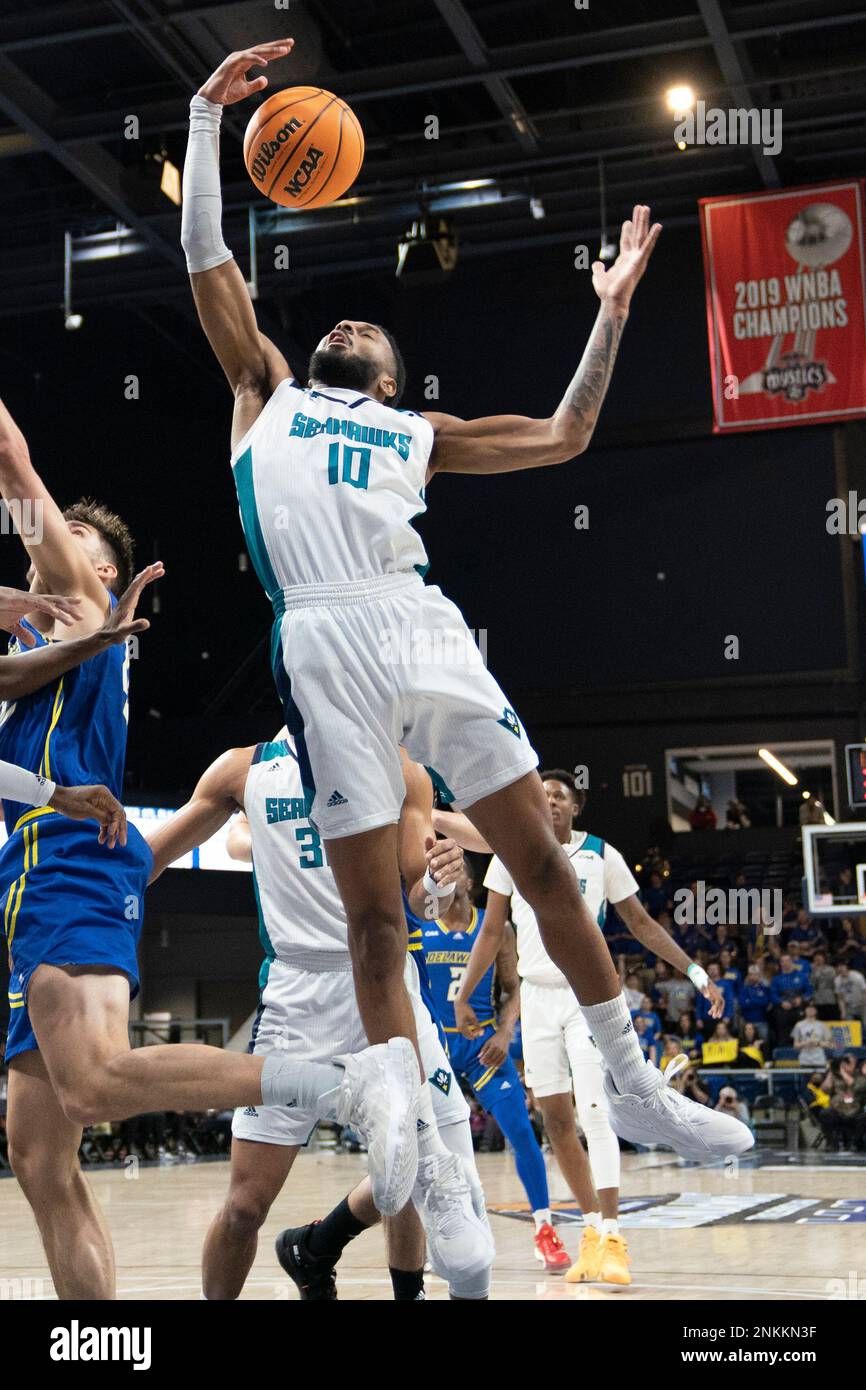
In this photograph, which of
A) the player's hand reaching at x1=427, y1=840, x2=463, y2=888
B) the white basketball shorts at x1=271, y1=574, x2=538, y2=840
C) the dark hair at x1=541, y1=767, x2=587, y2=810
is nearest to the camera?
the white basketball shorts at x1=271, y1=574, x2=538, y2=840

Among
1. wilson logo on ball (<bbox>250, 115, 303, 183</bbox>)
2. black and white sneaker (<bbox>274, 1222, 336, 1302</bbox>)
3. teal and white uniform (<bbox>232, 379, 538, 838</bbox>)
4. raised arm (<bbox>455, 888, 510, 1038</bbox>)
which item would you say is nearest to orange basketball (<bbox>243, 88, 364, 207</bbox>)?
wilson logo on ball (<bbox>250, 115, 303, 183</bbox>)

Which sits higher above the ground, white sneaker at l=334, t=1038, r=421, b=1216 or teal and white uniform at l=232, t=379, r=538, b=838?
teal and white uniform at l=232, t=379, r=538, b=838

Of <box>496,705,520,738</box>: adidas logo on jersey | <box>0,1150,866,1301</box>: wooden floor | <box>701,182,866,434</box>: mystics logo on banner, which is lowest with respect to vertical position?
<box>0,1150,866,1301</box>: wooden floor

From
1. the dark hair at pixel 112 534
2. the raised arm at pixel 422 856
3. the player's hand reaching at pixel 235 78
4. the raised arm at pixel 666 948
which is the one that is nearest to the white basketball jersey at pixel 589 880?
the raised arm at pixel 666 948

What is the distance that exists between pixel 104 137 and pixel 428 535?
8.32 meters

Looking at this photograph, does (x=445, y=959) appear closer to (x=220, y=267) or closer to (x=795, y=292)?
(x=220, y=267)

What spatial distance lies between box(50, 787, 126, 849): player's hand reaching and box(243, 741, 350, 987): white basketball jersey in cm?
78

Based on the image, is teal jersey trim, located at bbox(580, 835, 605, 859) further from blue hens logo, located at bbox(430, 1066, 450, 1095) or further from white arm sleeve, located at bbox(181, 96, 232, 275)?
white arm sleeve, located at bbox(181, 96, 232, 275)

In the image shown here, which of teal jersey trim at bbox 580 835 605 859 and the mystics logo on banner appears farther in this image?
the mystics logo on banner

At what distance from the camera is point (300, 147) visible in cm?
445

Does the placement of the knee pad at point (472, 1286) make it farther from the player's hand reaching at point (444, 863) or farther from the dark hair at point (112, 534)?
the dark hair at point (112, 534)

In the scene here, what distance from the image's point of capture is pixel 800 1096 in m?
14.8

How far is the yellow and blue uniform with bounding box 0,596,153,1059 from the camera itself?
3814 millimetres

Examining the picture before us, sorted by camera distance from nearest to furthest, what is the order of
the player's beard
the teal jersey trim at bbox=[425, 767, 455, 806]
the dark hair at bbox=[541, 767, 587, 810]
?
the teal jersey trim at bbox=[425, 767, 455, 806], the player's beard, the dark hair at bbox=[541, 767, 587, 810]
